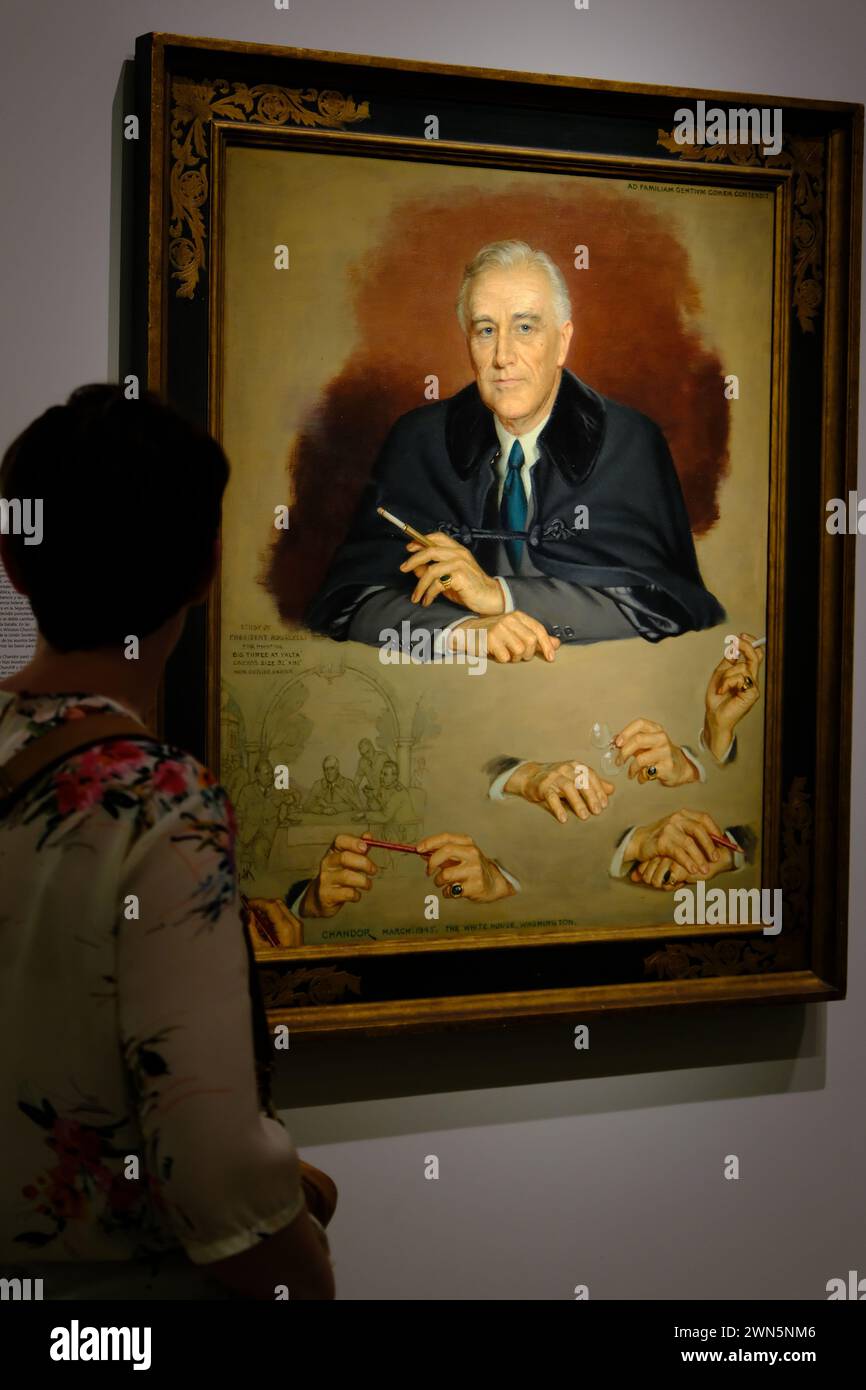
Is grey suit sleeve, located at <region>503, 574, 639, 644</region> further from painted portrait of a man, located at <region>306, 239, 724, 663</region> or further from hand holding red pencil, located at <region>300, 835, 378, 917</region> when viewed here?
hand holding red pencil, located at <region>300, 835, 378, 917</region>

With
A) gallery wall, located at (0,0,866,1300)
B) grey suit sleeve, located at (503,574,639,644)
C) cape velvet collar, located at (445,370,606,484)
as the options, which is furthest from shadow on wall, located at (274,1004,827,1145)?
cape velvet collar, located at (445,370,606,484)

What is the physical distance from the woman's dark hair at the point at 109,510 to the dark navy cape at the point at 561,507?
30.1 inches

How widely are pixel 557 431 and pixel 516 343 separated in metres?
0.14

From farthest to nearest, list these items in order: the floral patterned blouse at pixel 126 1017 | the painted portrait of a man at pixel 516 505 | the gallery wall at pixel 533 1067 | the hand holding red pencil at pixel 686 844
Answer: the hand holding red pencil at pixel 686 844, the painted portrait of a man at pixel 516 505, the gallery wall at pixel 533 1067, the floral patterned blouse at pixel 126 1017

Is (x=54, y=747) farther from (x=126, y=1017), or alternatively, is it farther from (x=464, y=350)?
(x=464, y=350)

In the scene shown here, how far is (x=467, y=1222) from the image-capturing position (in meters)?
1.80

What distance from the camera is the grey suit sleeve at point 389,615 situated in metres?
1.68

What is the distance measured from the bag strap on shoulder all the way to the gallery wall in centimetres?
86

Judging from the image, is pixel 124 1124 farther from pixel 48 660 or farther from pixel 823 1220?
pixel 823 1220

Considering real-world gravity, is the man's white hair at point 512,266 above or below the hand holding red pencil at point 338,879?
above

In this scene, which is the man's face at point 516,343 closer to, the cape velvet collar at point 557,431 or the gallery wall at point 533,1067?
the cape velvet collar at point 557,431

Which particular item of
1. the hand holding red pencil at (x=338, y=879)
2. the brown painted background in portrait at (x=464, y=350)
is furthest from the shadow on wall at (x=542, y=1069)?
the brown painted background in portrait at (x=464, y=350)

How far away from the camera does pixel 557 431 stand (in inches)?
69.1

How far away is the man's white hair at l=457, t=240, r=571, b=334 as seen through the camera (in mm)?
1712
